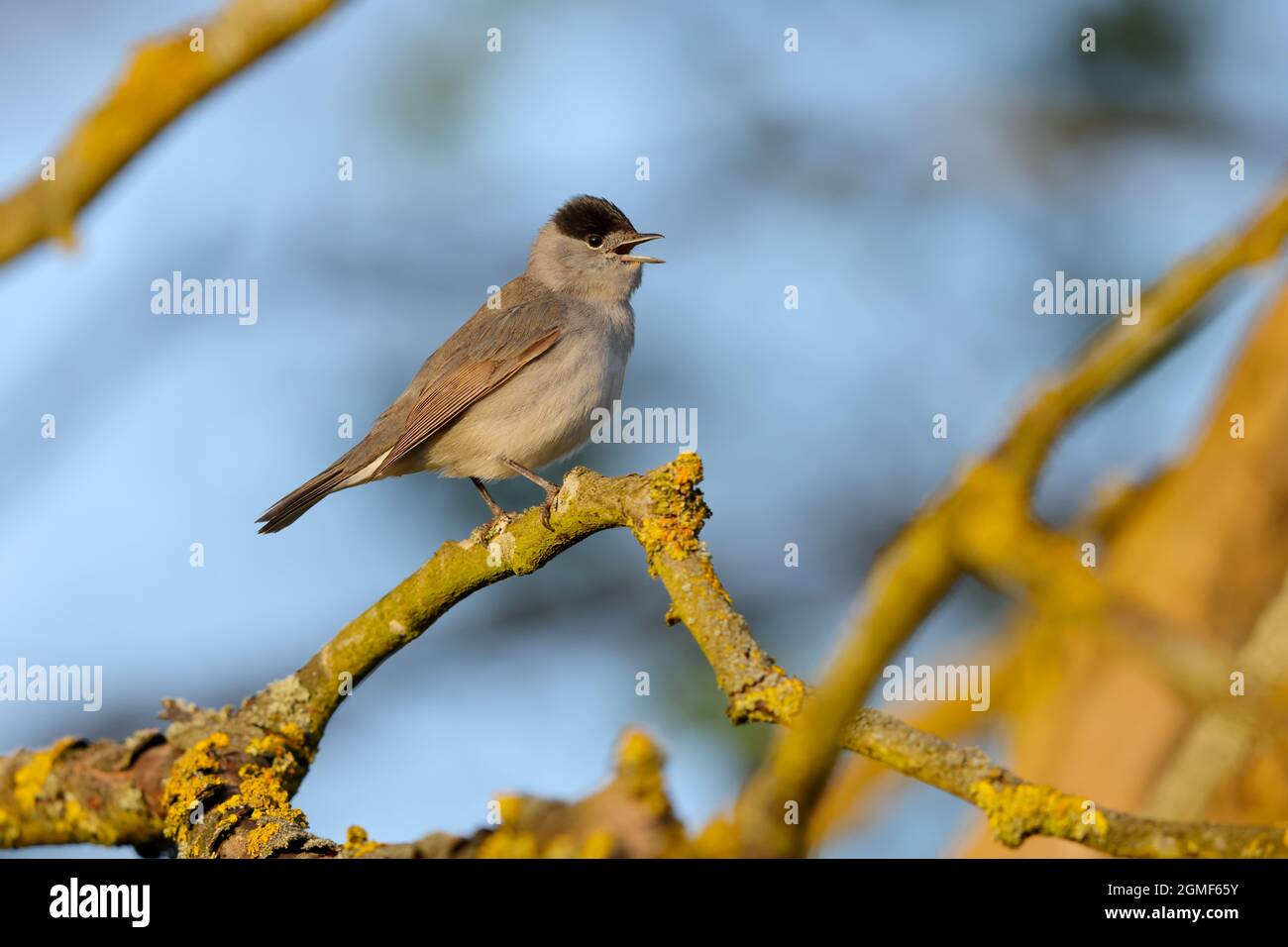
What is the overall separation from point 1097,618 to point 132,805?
339cm

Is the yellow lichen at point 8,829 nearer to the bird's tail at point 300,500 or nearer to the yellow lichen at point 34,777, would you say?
the yellow lichen at point 34,777

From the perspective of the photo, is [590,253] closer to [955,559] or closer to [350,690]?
[350,690]

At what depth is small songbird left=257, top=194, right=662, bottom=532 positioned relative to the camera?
685 cm

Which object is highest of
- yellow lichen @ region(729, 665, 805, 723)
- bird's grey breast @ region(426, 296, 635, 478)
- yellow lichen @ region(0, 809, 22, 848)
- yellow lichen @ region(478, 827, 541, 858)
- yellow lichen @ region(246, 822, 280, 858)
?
bird's grey breast @ region(426, 296, 635, 478)

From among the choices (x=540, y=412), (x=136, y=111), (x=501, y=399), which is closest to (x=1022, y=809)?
(x=136, y=111)

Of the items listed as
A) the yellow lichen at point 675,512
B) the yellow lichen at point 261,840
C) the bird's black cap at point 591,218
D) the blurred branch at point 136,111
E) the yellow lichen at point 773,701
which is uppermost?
the bird's black cap at point 591,218

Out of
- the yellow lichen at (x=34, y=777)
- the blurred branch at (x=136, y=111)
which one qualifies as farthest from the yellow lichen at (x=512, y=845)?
the blurred branch at (x=136, y=111)

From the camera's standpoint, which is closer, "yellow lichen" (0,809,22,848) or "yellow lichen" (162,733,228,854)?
"yellow lichen" (162,733,228,854)

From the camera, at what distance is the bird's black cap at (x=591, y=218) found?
8.20 m

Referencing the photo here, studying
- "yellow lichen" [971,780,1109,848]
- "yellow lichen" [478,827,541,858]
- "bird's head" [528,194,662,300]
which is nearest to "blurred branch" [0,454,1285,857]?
"yellow lichen" [971,780,1109,848]

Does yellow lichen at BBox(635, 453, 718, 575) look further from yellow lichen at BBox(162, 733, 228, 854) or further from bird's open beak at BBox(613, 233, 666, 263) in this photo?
bird's open beak at BBox(613, 233, 666, 263)
